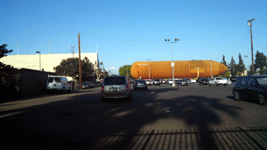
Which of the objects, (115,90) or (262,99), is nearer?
(262,99)

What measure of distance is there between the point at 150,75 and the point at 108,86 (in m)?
64.6

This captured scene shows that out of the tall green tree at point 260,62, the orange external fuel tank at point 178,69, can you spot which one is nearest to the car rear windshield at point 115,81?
the orange external fuel tank at point 178,69

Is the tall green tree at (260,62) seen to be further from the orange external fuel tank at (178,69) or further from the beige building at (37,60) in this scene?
the beige building at (37,60)

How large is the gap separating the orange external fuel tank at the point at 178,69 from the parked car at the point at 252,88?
206 feet

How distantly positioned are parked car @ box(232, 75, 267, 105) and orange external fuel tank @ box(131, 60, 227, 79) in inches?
2467

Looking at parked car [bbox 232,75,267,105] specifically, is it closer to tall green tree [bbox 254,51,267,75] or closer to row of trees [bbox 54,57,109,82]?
row of trees [bbox 54,57,109,82]

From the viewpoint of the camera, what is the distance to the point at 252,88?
39.6 feet

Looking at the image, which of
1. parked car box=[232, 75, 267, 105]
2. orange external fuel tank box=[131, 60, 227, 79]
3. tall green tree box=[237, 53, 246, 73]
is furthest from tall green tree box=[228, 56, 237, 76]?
parked car box=[232, 75, 267, 105]

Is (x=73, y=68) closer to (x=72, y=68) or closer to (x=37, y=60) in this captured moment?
(x=72, y=68)

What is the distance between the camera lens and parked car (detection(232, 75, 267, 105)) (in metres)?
11.3

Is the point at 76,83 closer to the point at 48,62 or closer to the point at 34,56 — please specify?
the point at 48,62

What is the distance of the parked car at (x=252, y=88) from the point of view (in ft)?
37.0

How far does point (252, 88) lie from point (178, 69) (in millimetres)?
66148

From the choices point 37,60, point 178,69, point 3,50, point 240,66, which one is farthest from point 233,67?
point 3,50
